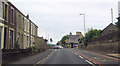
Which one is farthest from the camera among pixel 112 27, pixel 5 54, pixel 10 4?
pixel 112 27

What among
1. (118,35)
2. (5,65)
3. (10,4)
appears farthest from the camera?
(118,35)

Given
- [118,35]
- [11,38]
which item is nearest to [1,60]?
[11,38]

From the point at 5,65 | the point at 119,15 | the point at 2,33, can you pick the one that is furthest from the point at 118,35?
the point at 5,65

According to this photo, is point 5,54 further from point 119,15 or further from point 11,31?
point 119,15

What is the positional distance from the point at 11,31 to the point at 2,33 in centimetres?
413

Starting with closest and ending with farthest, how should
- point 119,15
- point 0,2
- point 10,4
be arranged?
1. point 0,2
2. point 10,4
3. point 119,15

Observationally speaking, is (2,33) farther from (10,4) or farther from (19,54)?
(10,4)

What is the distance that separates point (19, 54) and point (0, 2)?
236 inches

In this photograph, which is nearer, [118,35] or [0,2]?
[0,2]

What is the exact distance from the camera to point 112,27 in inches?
2188

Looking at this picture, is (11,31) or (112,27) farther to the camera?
(112,27)


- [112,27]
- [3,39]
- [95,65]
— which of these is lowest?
[95,65]

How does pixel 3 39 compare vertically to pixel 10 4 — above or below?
below

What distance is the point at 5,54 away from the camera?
15.0 m
